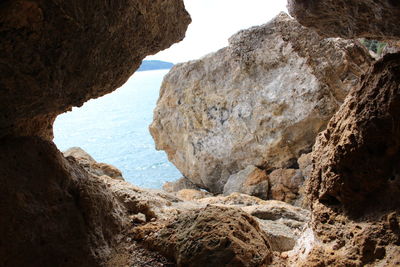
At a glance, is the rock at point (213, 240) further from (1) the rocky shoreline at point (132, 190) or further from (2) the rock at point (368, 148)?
(2) the rock at point (368, 148)

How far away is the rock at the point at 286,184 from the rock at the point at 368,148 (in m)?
5.20

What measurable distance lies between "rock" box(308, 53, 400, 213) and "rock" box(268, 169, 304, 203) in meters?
5.20

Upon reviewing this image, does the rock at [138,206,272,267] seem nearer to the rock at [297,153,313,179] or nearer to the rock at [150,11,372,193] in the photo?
the rock at [297,153,313,179]

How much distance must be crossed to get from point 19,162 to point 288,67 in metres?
6.70

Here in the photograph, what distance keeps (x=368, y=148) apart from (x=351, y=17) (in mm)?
758

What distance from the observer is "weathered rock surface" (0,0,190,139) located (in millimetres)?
1639

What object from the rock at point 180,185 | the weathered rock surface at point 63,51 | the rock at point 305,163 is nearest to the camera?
the weathered rock surface at point 63,51

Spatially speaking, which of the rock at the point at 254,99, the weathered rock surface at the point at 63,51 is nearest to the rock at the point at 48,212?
the weathered rock surface at the point at 63,51

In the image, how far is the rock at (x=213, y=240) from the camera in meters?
1.99

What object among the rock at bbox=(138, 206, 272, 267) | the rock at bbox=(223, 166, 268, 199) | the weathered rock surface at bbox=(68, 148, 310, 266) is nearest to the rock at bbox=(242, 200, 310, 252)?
the weathered rock surface at bbox=(68, 148, 310, 266)

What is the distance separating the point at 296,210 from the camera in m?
4.06

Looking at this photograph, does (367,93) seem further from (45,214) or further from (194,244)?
(45,214)

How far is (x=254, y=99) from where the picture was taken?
8359mm

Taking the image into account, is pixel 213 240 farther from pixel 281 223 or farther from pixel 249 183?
pixel 249 183
